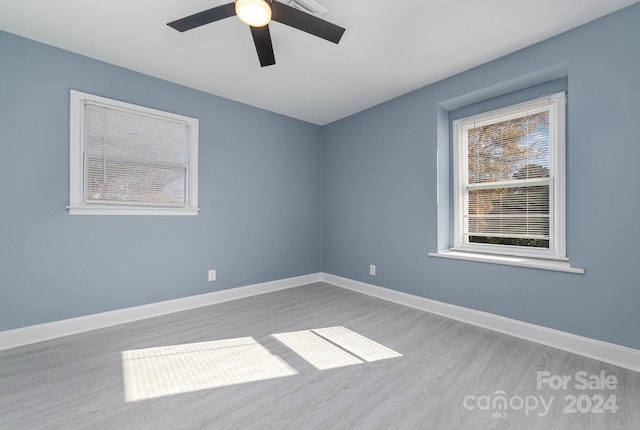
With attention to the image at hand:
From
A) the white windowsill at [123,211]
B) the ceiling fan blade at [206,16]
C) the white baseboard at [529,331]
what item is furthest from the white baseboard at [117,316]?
the ceiling fan blade at [206,16]

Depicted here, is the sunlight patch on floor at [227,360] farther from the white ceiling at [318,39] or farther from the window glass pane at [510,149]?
the white ceiling at [318,39]

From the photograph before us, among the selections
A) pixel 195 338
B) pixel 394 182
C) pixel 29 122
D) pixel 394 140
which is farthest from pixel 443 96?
pixel 29 122

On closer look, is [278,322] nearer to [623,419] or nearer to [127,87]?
[623,419]

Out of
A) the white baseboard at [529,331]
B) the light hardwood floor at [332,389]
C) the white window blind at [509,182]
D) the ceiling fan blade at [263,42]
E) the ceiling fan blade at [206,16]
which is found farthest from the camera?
the white window blind at [509,182]

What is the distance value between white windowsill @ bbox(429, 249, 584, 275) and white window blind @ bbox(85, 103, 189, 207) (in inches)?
121

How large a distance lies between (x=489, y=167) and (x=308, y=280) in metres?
2.90

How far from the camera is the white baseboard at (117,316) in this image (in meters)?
2.24

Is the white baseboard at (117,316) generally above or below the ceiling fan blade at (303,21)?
below

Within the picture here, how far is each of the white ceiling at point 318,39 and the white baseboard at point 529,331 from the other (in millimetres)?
2434

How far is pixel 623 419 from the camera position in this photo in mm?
1438

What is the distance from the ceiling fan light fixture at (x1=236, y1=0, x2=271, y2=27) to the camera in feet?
4.99

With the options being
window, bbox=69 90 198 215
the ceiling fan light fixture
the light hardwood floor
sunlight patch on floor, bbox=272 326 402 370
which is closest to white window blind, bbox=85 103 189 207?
window, bbox=69 90 198 215

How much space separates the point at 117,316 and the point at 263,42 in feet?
9.35

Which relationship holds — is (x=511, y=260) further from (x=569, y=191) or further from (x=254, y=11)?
(x=254, y=11)
